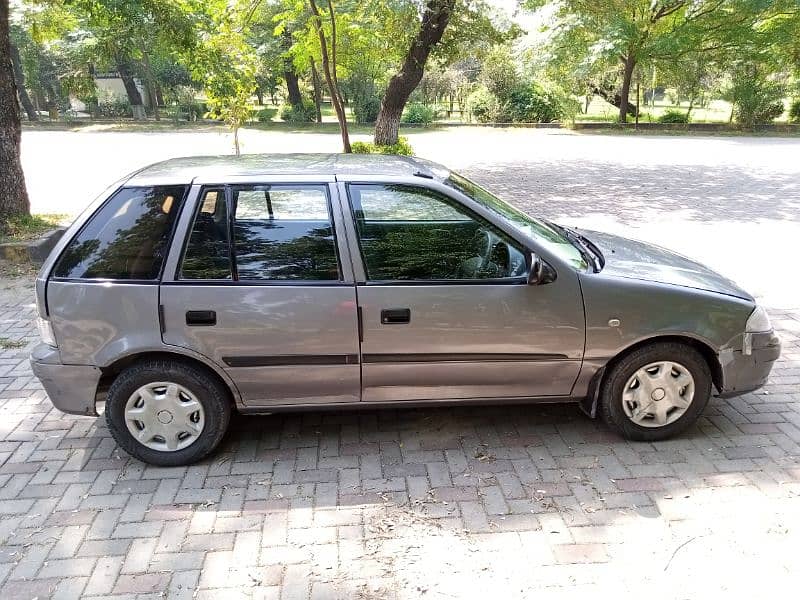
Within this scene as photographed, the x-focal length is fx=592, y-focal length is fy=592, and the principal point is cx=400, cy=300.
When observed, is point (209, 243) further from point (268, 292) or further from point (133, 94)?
point (133, 94)

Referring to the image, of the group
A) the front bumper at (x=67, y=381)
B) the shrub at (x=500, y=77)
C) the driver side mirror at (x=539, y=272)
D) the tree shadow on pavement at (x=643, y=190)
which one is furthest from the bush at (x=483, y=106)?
the front bumper at (x=67, y=381)

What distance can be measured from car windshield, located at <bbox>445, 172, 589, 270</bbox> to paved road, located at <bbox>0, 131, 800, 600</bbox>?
110 centimetres

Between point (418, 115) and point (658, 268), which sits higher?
point (418, 115)

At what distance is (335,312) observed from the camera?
125 inches

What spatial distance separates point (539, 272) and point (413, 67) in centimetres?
1215

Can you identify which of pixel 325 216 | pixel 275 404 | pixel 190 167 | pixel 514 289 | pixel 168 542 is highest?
pixel 190 167

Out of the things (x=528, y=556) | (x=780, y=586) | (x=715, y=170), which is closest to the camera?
(x=780, y=586)

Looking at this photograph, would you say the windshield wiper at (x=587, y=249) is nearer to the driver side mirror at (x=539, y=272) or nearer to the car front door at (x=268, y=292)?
the driver side mirror at (x=539, y=272)

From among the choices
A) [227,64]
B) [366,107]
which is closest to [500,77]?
[366,107]

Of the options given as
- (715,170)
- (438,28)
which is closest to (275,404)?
(438,28)

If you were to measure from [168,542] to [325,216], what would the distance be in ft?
5.97

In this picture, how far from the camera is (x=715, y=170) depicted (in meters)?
15.6

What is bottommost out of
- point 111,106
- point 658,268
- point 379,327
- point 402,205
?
point 379,327

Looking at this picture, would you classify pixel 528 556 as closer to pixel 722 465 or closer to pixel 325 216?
pixel 722 465
